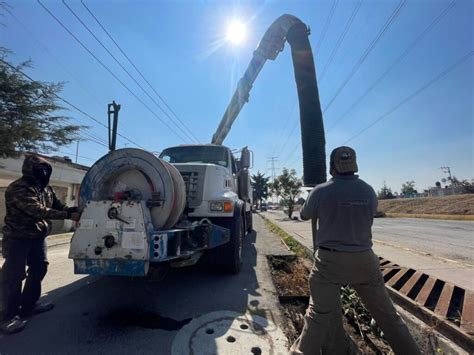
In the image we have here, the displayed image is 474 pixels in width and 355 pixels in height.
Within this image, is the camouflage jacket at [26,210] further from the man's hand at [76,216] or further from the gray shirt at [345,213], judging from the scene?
the gray shirt at [345,213]

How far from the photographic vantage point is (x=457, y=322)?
2523 mm

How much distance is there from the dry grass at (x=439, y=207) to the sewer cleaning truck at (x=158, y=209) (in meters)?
25.2

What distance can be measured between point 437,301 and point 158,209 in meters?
3.58

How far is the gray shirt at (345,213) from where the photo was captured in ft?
7.04

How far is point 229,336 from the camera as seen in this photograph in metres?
2.75

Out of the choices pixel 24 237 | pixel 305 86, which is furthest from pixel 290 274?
pixel 24 237

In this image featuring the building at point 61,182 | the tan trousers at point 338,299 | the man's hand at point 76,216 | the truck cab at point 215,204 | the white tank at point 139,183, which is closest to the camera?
the tan trousers at point 338,299

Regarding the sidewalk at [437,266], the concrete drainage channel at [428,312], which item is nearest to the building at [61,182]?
the concrete drainage channel at [428,312]

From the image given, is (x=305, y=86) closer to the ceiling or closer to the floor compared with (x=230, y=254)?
closer to the ceiling

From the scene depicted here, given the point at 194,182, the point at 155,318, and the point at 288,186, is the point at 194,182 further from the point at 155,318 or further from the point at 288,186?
the point at 288,186

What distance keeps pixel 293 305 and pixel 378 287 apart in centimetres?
190

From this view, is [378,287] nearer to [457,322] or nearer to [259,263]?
[457,322]

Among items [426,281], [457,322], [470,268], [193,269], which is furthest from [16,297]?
[470,268]

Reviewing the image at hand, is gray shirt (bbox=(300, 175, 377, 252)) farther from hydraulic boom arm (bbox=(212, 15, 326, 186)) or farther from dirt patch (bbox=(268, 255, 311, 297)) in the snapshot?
hydraulic boom arm (bbox=(212, 15, 326, 186))
